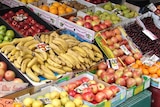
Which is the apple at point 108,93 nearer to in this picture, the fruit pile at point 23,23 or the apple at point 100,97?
the apple at point 100,97

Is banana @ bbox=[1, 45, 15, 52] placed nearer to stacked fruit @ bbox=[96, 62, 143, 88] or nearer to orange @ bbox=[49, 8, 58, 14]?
stacked fruit @ bbox=[96, 62, 143, 88]

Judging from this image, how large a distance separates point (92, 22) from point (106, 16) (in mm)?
388

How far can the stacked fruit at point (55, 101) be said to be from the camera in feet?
8.52

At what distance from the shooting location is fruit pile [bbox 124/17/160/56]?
382cm

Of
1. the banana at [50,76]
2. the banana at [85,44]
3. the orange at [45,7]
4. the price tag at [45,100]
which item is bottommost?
the price tag at [45,100]

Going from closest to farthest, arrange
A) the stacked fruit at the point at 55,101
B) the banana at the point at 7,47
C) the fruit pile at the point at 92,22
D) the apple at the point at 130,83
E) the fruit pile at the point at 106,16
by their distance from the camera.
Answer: the stacked fruit at the point at 55,101, the apple at the point at 130,83, the banana at the point at 7,47, the fruit pile at the point at 92,22, the fruit pile at the point at 106,16

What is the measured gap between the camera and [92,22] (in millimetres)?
3896

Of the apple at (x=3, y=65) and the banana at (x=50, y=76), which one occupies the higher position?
the apple at (x=3, y=65)

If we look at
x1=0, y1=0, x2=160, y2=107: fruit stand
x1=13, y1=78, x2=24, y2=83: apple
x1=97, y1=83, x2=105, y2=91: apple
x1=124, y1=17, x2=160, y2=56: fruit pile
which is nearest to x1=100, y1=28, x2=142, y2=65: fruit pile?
x1=0, y1=0, x2=160, y2=107: fruit stand

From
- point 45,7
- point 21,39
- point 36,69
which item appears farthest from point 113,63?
point 45,7

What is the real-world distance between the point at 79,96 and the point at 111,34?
3.87ft

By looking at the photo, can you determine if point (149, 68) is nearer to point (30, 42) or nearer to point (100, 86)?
point (100, 86)

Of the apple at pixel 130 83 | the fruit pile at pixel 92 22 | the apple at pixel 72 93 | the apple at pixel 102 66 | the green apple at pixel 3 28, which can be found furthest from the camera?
the fruit pile at pixel 92 22

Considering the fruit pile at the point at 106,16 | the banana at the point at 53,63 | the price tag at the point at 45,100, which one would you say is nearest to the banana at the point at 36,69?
the banana at the point at 53,63
